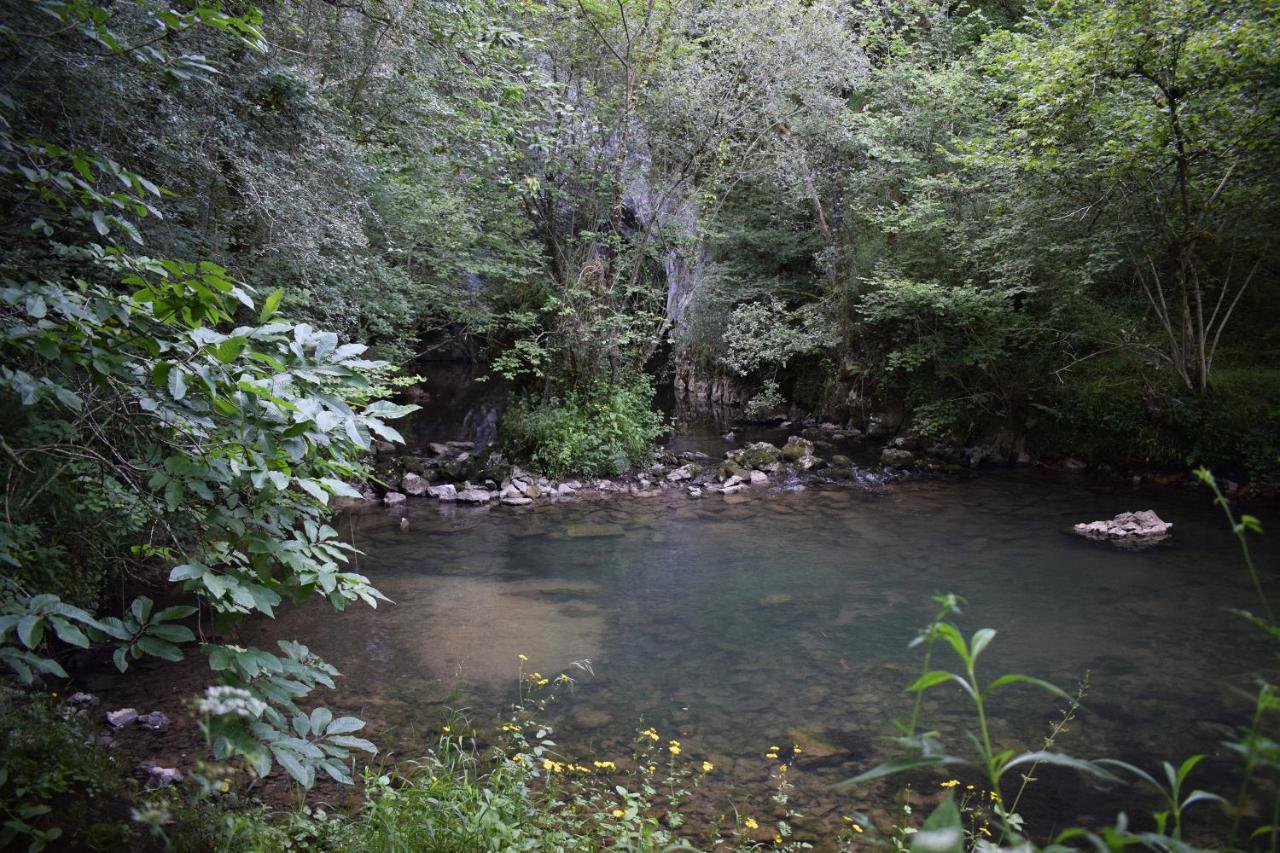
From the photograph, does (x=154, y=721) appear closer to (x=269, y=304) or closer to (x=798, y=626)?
(x=269, y=304)

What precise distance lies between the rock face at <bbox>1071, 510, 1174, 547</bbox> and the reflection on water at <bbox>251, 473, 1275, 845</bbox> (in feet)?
0.91

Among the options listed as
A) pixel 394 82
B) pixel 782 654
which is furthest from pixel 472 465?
pixel 782 654

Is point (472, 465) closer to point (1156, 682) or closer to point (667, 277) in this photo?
point (667, 277)

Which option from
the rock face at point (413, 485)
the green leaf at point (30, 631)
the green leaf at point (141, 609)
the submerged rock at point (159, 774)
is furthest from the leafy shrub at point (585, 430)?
the green leaf at point (30, 631)

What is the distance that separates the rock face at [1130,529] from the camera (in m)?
8.42

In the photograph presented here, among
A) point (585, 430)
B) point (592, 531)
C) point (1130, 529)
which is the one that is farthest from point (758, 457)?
point (1130, 529)

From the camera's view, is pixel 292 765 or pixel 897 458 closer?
pixel 292 765

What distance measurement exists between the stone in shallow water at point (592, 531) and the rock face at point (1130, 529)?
5806 mm

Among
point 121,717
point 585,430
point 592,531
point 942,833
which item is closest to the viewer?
point 942,833

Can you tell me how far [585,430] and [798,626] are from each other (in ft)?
22.8

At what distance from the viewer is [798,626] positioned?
21.0 ft

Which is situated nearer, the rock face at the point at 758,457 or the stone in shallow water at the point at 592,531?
the stone in shallow water at the point at 592,531

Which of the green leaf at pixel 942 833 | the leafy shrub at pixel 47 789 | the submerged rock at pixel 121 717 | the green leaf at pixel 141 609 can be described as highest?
the green leaf at pixel 942 833

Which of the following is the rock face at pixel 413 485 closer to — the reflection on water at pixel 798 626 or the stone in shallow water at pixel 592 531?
the reflection on water at pixel 798 626
